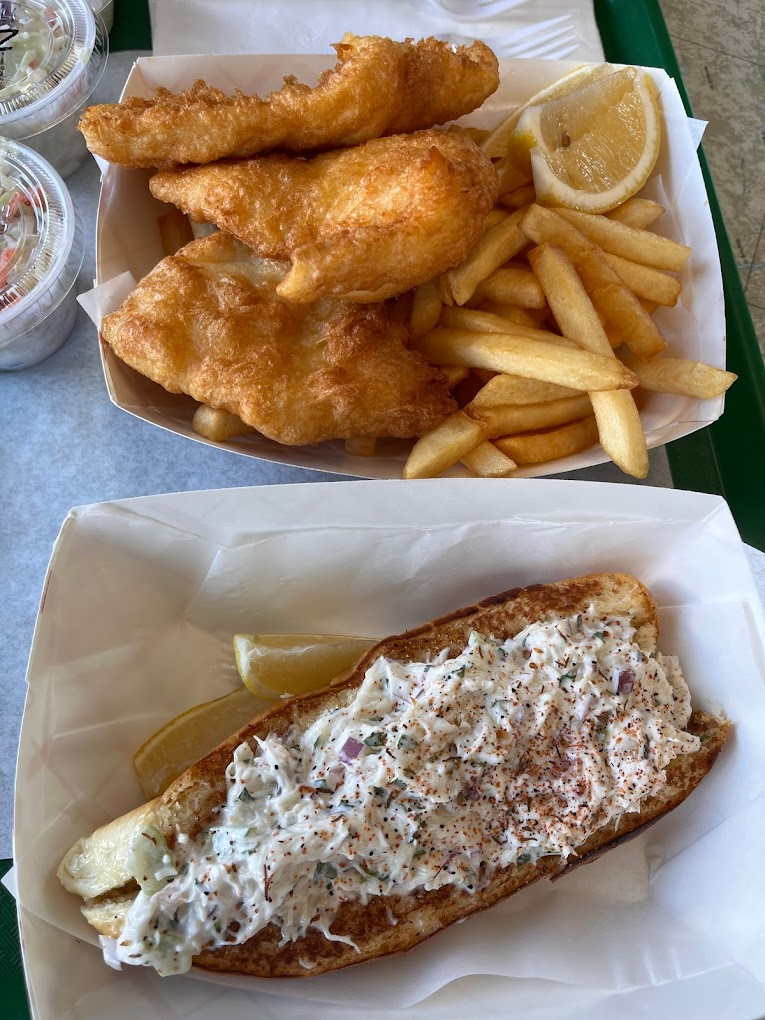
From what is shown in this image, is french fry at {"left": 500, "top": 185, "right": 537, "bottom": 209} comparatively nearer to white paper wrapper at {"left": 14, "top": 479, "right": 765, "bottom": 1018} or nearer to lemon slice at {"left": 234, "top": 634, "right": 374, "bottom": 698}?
white paper wrapper at {"left": 14, "top": 479, "right": 765, "bottom": 1018}

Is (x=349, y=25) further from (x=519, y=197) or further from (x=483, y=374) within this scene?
(x=483, y=374)

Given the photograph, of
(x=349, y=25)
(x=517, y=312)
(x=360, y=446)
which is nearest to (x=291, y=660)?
(x=360, y=446)

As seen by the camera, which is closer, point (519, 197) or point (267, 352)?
point (267, 352)

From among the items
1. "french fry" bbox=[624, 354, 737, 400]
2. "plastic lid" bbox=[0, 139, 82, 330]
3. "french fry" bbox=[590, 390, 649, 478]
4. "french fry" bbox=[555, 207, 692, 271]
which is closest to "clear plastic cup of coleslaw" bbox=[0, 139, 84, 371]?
"plastic lid" bbox=[0, 139, 82, 330]

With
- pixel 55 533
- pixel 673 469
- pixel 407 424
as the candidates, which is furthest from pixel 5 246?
pixel 673 469

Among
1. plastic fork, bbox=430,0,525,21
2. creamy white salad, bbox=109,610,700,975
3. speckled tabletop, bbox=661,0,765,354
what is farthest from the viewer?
speckled tabletop, bbox=661,0,765,354

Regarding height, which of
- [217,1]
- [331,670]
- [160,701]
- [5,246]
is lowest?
[160,701]

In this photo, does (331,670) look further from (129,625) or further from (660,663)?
(660,663)
